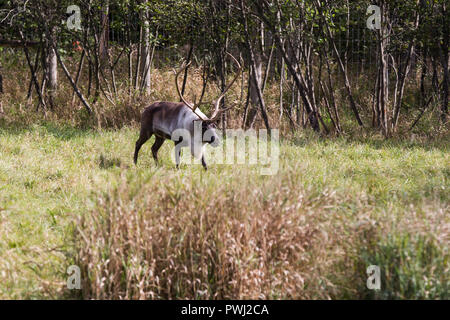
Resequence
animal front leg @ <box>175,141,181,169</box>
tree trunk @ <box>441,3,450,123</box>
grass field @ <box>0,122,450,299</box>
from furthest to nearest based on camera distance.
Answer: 1. tree trunk @ <box>441,3,450,123</box>
2. animal front leg @ <box>175,141,181,169</box>
3. grass field @ <box>0,122,450,299</box>

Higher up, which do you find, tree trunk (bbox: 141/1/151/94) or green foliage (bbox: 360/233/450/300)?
tree trunk (bbox: 141/1/151/94)

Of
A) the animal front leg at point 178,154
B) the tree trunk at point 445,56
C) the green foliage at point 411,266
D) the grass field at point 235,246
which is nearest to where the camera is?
the green foliage at point 411,266

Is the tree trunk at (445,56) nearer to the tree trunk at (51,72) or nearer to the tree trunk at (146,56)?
the tree trunk at (146,56)

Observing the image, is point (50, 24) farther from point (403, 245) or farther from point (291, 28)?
point (403, 245)

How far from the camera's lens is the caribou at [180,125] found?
712 cm

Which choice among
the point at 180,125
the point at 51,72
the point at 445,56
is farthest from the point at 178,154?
the point at 51,72

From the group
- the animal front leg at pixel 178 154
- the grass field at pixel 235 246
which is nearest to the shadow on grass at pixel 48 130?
the animal front leg at pixel 178 154

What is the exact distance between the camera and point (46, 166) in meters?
7.30

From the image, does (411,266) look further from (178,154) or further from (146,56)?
(146,56)

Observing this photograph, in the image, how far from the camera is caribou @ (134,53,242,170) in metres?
7.12

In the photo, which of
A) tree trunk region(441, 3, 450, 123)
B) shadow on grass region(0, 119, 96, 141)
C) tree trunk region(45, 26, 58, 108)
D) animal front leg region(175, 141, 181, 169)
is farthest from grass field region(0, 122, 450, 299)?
tree trunk region(45, 26, 58, 108)

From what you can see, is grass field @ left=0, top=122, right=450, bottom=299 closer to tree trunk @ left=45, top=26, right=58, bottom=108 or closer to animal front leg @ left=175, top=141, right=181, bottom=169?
animal front leg @ left=175, top=141, right=181, bottom=169

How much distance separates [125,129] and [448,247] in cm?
747

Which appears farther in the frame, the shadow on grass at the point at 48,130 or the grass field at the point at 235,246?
the shadow on grass at the point at 48,130
